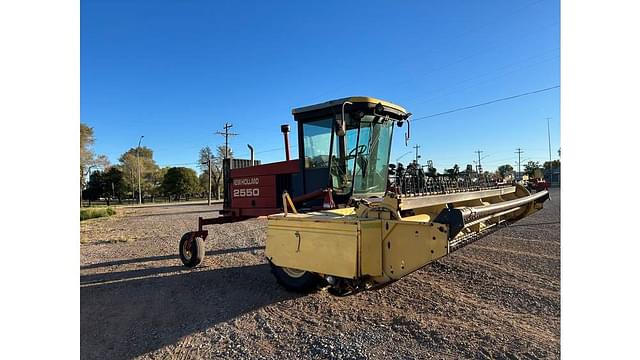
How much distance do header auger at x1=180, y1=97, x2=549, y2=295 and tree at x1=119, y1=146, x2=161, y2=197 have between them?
40169 mm

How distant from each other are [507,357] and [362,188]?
9.44 feet

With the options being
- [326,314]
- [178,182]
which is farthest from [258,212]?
[178,182]

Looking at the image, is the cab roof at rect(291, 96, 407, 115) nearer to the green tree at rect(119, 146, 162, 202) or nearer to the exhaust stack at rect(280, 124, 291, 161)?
the exhaust stack at rect(280, 124, 291, 161)

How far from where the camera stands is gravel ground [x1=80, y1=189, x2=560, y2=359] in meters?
2.90

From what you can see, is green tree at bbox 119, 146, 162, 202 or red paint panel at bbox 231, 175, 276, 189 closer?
red paint panel at bbox 231, 175, 276, 189

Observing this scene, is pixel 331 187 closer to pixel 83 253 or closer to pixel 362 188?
pixel 362 188

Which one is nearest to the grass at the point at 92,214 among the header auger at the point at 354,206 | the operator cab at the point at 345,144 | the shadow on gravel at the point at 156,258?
the shadow on gravel at the point at 156,258

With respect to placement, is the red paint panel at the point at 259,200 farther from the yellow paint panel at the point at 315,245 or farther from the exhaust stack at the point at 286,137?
the yellow paint panel at the point at 315,245

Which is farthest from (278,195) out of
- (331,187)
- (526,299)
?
(526,299)

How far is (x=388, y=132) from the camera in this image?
5.46 m

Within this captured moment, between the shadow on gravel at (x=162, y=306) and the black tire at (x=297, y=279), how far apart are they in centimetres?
17

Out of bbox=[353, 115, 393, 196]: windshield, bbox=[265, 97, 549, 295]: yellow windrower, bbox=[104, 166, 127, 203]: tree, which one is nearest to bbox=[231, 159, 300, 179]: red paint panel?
bbox=[265, 97, 549, 295]: yellow windrower

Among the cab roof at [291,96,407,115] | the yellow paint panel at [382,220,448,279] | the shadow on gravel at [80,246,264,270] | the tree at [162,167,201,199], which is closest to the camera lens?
the yellow paint panel at [382,220,448,279]

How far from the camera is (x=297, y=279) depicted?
4125mm
